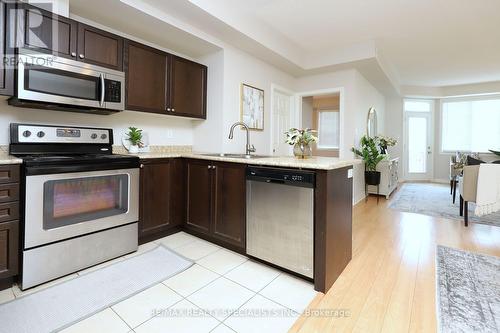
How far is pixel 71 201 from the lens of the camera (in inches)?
78.5

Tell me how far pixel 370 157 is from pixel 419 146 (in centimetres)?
421

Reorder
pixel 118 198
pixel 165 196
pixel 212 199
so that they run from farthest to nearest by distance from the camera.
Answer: pixel 165 196 → pixel 212 199 → pixel 118 198

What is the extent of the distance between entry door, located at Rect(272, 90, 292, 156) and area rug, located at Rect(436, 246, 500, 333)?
107 inches

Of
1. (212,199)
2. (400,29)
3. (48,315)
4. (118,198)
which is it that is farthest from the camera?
(400,29)

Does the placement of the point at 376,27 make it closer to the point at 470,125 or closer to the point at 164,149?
the point at 164,149

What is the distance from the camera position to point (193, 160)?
2742mm

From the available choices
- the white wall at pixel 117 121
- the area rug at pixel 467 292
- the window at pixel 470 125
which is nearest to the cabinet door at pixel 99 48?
the white wall at pixel 117 121

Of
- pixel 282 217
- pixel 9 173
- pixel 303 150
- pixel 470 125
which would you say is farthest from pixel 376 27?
pixel 470 125

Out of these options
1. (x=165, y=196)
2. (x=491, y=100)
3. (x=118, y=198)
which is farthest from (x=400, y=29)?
(x=491, y=100)

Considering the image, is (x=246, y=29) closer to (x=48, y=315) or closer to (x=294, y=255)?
(x=294, y=255)

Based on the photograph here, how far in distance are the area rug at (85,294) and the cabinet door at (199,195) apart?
0.47 metres

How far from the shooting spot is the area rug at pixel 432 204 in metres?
3.68

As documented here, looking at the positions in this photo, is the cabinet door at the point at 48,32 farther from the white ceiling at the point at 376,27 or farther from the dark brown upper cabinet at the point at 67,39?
the white ceiling at the point at 376,27

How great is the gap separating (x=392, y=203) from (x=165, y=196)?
4097mm
